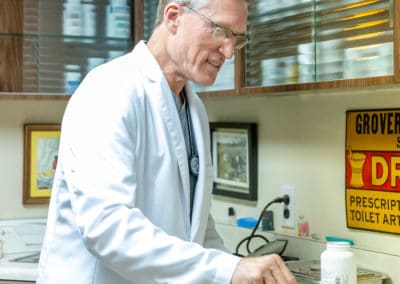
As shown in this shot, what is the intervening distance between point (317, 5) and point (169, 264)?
3.07 feet

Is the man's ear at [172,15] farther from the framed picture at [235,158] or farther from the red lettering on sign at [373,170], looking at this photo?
the framed picture at [235,158]

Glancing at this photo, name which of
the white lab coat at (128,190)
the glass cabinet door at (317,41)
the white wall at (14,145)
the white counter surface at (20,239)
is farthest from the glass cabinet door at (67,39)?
the white lab coat at (128,190)

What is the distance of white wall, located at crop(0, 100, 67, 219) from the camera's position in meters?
2.92

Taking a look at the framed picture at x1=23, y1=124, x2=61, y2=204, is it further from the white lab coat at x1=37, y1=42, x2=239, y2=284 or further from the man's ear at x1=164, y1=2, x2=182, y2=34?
the man's ear at x1=164, y1=2, x2=182, y2=34

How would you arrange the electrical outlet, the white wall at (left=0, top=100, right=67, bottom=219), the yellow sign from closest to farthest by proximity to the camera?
the yellow sign
the electrical outlet
the white wall at (left=0, top=100, right=67, bottom=219)

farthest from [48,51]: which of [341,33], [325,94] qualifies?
[341,33]

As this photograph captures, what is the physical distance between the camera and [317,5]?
6.08 ft

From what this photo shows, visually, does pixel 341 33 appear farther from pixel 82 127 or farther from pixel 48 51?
pixel 48 51

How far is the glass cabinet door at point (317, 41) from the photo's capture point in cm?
165

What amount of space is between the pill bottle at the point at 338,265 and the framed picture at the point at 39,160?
163 cm

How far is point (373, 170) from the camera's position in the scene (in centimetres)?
192

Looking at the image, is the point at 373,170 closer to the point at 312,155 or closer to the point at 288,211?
the point at 312,155

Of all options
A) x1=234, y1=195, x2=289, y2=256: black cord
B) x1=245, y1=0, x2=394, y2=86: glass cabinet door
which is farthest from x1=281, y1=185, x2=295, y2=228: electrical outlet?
x1=245, y1=0, x2=394, y2=86: glass cabinet door

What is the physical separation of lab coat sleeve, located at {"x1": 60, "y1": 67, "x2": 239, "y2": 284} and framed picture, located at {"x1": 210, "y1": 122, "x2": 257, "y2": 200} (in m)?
1.18
